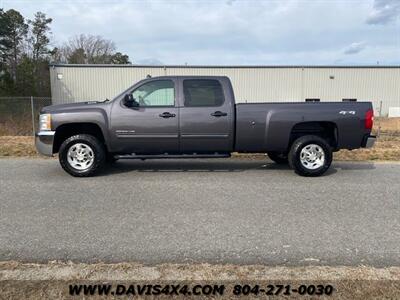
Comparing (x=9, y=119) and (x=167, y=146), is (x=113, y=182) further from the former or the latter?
(x=9, y=119)

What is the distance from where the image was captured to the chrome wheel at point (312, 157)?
7.41 meters

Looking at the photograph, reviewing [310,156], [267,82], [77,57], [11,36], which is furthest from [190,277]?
[77,57]

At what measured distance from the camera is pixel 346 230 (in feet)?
15.1

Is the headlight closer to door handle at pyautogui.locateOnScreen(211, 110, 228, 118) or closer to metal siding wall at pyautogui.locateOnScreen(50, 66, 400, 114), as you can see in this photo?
door handle at pyautogui.locateOnScreen(211, 110, 228, 118)

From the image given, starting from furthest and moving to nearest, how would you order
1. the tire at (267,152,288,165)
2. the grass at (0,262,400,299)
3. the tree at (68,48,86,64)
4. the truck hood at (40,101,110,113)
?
the tree at (68,48,86,64)
the tire at (267,152,288,165)
the truck hood at (40,101,110,113)
the grass at (0,262,400,299)

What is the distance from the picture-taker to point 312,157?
294 inches

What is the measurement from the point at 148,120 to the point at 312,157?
3.35 metres

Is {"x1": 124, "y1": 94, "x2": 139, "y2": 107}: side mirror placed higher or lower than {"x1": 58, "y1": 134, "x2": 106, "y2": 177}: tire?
higher

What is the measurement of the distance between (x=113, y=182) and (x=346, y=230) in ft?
13.5

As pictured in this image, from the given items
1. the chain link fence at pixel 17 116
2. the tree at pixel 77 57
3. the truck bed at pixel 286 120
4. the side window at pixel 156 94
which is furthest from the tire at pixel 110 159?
the tree at pixel 77 57

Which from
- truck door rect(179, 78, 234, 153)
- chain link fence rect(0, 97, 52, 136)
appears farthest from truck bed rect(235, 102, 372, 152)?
chain link fence rect(0, 97, 52, 136)

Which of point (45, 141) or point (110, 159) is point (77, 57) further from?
point (45, 141)

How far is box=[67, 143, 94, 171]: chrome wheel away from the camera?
725cm

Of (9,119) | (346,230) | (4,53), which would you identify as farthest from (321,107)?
(4,53)
